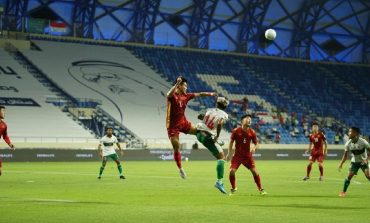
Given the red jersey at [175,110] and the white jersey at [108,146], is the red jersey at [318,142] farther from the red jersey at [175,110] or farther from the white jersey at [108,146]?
the red jersey at [175,110]

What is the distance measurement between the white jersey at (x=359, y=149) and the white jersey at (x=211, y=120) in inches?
187

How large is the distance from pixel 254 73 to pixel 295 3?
9.20m

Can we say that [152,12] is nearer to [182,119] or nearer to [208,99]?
[208,99]

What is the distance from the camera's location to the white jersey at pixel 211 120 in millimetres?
22406

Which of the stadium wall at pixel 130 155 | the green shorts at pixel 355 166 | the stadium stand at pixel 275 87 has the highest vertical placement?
the stadium stand at pixel 275 87

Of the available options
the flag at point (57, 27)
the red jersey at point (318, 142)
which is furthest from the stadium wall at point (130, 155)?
the red jersey at point (318, 142)

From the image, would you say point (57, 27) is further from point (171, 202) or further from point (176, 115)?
point (171, 202)

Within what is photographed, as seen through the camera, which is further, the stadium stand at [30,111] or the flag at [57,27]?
the flag at [57,27]

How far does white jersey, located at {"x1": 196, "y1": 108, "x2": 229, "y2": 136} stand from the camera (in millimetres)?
22406

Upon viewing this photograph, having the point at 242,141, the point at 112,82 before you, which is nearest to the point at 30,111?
the point at 112,82

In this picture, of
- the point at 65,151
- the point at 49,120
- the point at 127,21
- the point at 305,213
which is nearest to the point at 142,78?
the point at 127,21

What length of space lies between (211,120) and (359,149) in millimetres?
5288

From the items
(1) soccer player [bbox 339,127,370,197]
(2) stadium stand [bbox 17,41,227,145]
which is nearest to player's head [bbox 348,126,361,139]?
(1) soccer player [bbox 339,127,370,197]

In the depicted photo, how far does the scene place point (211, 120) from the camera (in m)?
22.6
